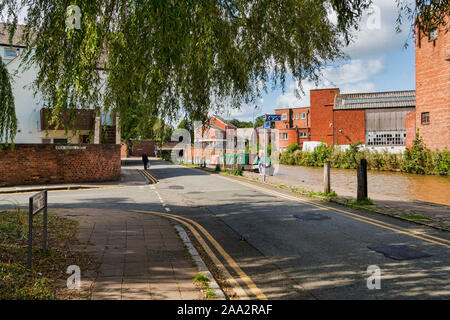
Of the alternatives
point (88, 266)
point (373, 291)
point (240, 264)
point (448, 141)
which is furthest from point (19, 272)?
point (448, 141)

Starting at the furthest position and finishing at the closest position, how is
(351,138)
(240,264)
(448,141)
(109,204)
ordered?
(351,138) → (448,141) → (109,204) → (240,264)

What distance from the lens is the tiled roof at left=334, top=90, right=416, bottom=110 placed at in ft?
167

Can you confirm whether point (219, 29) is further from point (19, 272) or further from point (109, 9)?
point (19, 272)

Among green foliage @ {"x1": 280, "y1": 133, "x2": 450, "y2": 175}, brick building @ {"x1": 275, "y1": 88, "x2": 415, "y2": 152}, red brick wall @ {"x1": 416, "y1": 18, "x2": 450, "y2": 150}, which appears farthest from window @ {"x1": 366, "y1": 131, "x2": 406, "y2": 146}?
red brick wall @ {"x1": 416, "y1": 18, "x2": 450, "y2": 150}

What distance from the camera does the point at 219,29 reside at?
20.5 ft

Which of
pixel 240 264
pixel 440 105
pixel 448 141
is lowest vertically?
pixel 240 264

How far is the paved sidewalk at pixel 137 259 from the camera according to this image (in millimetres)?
4336

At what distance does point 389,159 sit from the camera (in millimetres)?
35688

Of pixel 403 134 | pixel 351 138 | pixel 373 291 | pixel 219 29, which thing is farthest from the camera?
pixel 351 138

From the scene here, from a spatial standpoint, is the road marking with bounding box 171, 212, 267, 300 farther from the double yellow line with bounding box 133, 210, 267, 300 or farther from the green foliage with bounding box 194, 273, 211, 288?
the green foliage with bounding box 194, 273, 211, 288

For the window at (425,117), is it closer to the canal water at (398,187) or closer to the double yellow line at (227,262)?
the canal water at (398,187)

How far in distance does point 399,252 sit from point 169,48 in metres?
5.38

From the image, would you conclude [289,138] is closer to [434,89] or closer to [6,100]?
[434,89]

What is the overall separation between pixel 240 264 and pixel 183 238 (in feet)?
6.10
